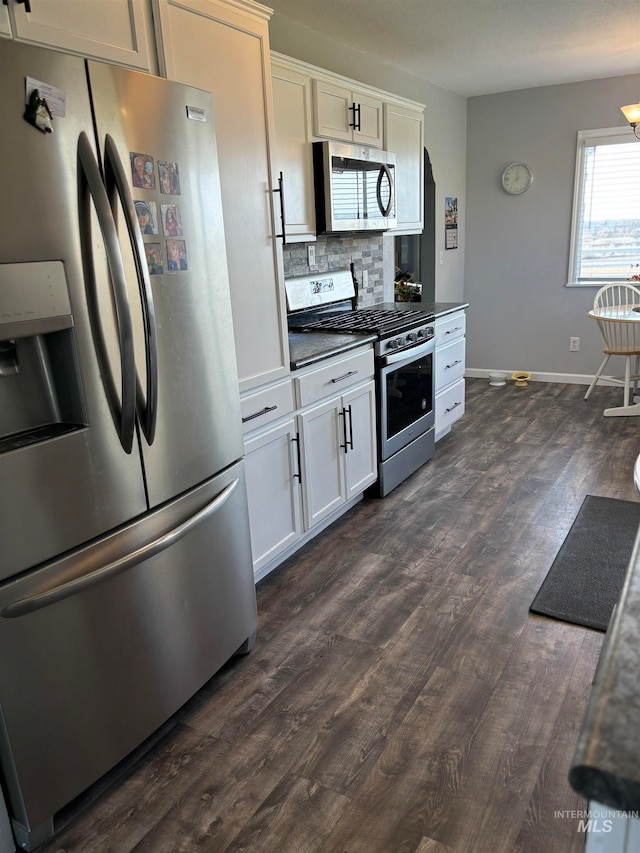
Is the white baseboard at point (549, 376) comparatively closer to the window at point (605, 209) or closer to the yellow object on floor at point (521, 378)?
the yellow object on floor at point (521, 378)

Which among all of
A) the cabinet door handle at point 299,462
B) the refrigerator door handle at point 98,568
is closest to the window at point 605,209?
the cabinet door handle at point 299,462

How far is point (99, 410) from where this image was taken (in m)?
1.54

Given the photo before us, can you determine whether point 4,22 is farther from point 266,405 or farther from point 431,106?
point 431,106

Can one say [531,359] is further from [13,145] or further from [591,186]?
[13,145]

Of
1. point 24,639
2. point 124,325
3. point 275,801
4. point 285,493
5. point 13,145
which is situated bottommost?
point 275,801

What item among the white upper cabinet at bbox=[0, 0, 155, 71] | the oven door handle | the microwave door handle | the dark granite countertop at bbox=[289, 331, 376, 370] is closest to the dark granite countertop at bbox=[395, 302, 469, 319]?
the oven door handle

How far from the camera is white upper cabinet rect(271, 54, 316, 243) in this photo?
292cm

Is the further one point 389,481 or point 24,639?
point 389,481

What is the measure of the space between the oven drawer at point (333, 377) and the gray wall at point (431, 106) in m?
1.52

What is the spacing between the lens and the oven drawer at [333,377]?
2758mm

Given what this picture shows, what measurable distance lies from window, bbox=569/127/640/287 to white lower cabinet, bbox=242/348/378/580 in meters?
3.31

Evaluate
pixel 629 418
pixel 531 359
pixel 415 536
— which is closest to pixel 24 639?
pixel 415 536

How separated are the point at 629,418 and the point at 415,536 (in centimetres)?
261

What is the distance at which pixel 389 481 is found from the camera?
359 centimetres
